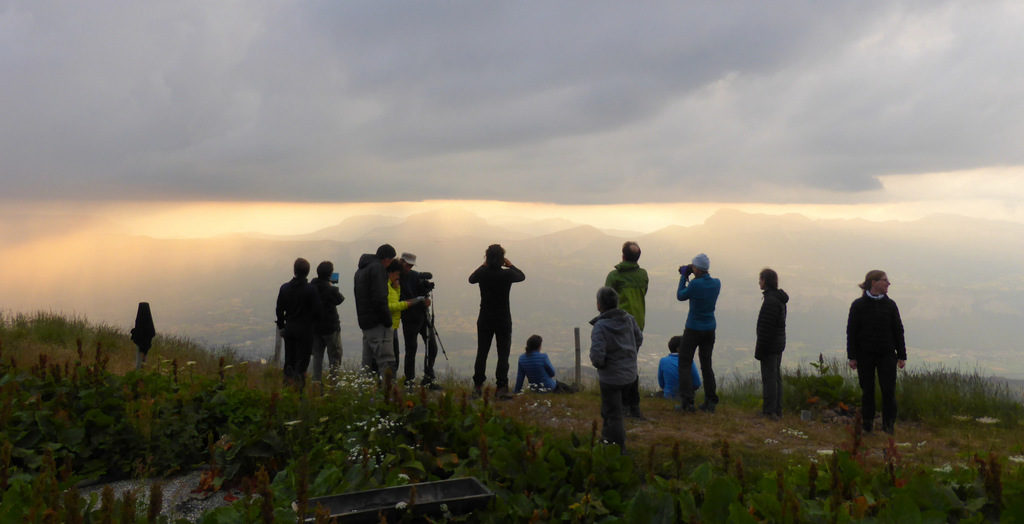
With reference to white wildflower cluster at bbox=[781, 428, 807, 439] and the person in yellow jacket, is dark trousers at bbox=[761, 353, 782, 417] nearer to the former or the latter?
white wildflower cluster at bbox=[781, 428, 807, 439]

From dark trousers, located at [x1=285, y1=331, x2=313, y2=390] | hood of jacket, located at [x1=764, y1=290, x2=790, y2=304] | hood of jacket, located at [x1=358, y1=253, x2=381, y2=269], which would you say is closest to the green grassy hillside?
dark trousers, located at [x1=285, y1=331, x2=313, y2=390]

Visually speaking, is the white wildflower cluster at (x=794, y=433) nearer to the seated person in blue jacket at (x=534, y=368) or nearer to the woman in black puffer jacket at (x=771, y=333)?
the woman in black puffer jacket at (x=771, y=333)

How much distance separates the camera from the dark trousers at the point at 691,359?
10141mm

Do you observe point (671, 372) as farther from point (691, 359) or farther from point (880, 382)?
point (880, 382)

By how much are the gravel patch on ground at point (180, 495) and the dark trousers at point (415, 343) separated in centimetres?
457

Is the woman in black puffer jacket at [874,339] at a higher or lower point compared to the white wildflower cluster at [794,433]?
higher

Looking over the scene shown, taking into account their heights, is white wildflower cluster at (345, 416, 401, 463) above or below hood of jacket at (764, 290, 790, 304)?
A: below

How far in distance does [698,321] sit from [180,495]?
696 cm

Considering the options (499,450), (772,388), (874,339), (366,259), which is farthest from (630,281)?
(499,450)

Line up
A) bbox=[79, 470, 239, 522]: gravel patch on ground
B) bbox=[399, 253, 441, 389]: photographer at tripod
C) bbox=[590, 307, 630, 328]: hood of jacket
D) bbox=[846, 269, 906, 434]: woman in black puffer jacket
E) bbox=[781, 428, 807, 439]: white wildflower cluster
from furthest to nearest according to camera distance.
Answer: bbox=[399, 253, 441, 389]: photographer at tripod
bbox=[781, 428, 807, 439]: white wildflower cluster
bbox=[846, 269, 906, 434]: woman in black puffer jacket
bbox=[590, 307, 630, 328]: hood of jacket
bbox=[79, 470, 239, 522]: gravel patch on ground

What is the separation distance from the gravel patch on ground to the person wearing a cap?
6.47m

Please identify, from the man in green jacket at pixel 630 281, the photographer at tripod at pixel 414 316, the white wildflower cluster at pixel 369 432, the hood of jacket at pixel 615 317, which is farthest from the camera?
the photographer at tripod at pixel 414 316

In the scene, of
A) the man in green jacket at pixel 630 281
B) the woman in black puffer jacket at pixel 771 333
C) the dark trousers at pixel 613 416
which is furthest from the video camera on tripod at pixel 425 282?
the woman in black puffer jacket at pixel 771 333

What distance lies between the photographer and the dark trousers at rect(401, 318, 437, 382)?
35.5 feet
